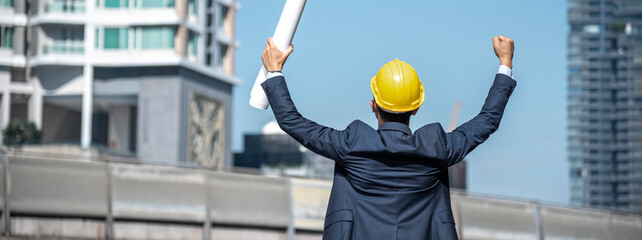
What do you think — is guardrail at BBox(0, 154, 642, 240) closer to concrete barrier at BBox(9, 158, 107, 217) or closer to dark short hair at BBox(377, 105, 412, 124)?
concrete barrier at BBox(9, 158, 107, 217)

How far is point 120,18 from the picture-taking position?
6550 cm

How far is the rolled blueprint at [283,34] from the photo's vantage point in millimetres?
3367

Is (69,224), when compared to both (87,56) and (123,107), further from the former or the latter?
(123,107)

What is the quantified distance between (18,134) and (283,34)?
2438 inches

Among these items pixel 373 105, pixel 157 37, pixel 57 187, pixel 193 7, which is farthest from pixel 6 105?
pixel 373 105

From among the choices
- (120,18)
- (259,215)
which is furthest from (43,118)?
(259,215)

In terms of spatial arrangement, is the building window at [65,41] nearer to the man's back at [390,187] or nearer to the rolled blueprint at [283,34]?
the rolled blueprint at [283,34]

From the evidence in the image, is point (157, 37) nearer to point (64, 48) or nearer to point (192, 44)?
point (192, 44)

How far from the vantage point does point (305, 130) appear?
3.53 metres

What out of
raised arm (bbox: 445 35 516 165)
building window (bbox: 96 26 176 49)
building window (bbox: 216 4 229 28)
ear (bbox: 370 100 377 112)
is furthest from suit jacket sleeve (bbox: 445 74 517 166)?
building window (bbox: 216 4 229 28)

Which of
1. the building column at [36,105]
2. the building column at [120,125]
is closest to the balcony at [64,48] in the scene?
the building column at [36,105]

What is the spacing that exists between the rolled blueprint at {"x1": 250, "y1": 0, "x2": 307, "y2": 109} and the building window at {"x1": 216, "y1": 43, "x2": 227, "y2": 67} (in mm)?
68493

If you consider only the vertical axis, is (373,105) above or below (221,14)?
below

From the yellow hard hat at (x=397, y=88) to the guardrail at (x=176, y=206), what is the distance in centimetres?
1099
